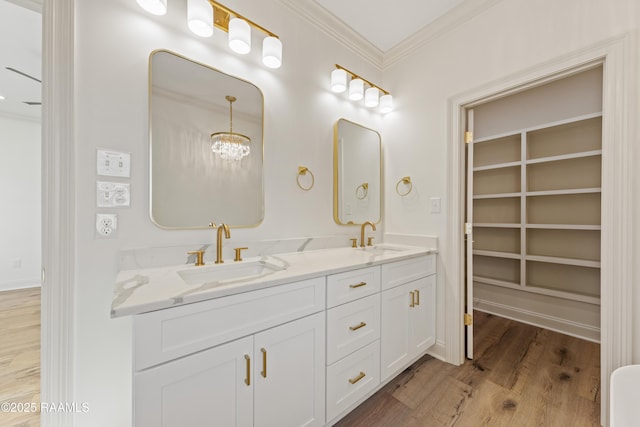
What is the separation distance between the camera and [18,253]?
12.1ft

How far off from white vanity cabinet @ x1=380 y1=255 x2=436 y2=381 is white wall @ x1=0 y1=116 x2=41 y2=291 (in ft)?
17.0

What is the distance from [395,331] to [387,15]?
230 cm

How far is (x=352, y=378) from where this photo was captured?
4.49 feet

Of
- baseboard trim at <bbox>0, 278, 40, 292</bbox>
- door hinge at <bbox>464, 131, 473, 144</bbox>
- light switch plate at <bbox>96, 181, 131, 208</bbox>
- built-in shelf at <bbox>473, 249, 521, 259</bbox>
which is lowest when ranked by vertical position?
baseboard trim at <bbox>0, 278, 40, 292</bbox>

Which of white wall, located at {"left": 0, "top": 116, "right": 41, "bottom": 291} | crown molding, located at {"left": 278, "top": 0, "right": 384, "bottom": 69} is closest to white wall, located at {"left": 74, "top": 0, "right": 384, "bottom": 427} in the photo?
crown molding, located at {"left": 278, "top": 0, "right": 384, "bottom": 69}

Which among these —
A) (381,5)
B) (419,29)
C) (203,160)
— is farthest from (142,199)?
(419,29)

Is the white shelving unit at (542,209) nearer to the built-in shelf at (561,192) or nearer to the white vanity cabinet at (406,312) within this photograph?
the built-in shelf at (561,192)

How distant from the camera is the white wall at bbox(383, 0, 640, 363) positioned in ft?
4.56

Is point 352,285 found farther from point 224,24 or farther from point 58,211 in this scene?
point 224,24

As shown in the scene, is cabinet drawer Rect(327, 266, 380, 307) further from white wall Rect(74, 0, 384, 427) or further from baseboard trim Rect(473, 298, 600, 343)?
baseboard trim Rect(473, 298, 600, 343)

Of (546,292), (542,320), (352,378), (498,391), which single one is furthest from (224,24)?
A: (542,320)

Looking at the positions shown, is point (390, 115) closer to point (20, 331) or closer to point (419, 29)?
point (419, 29)

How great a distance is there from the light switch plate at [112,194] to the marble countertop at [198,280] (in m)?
0.32

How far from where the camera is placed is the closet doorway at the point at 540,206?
225 centimetres
